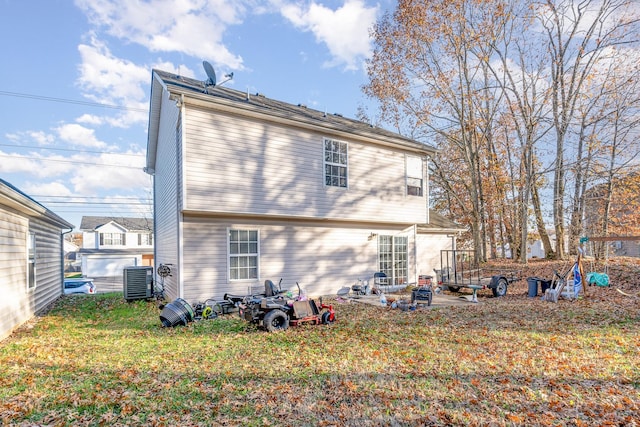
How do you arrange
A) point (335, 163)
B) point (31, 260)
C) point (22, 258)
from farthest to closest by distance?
point (335, 163), point (31, 260), point (22, 258)

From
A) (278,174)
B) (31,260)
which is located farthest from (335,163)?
(31,260)

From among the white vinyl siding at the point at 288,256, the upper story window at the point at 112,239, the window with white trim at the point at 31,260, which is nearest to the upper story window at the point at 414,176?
the white vinyl siding at the point at 288,256

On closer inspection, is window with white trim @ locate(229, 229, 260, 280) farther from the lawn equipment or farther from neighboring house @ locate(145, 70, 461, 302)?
the lawn equipment

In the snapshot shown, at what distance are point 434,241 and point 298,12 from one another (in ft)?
36.0

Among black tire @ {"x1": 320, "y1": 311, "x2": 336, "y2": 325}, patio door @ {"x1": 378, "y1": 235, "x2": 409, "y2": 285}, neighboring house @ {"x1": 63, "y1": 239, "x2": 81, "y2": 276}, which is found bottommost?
neighboring house @ {"x1": 63, "y1": 239, "x2": 81, "y2": 276}

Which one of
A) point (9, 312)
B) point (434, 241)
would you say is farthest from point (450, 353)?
point (434, 241)

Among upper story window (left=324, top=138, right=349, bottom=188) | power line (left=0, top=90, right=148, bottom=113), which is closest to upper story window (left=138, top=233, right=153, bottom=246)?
power line (left=0, top=90, right=148, bottom=113)

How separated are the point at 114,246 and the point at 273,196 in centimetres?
3387

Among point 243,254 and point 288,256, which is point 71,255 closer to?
point 243,254

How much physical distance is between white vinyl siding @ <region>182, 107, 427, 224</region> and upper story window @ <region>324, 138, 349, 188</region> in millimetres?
190

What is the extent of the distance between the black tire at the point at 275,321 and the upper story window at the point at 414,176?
27.0 feet

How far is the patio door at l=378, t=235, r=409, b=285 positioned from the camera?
13.5 m

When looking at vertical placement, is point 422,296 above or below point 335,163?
below

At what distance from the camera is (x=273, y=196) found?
10273 mm
